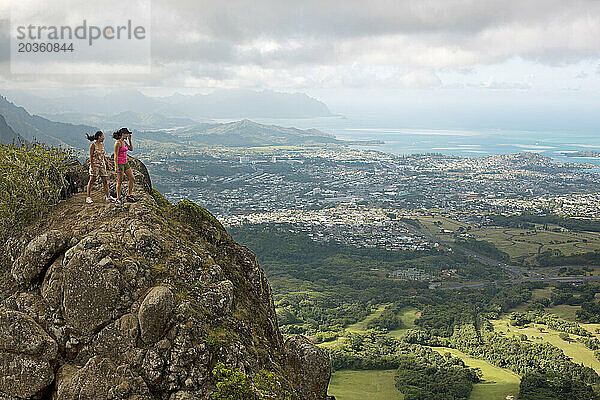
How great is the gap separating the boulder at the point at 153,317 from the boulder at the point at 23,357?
1.91 meters

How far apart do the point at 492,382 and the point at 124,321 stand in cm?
3914

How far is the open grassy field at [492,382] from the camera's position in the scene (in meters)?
35.6

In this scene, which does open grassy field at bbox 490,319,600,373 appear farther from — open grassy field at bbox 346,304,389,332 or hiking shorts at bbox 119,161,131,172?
hiking shorts at bbox 119,161,131,172

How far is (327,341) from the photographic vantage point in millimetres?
48156

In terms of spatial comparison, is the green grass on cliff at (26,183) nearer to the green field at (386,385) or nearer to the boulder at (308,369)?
the boulder at (308,369)

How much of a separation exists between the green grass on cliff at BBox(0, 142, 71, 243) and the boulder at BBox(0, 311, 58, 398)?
3.30 meters

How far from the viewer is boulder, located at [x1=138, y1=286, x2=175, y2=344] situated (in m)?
8.59

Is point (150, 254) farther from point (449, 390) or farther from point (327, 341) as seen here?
point (327, 341)

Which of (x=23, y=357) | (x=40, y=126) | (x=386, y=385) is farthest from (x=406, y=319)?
(x=40, y=126)

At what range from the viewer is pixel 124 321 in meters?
8.75

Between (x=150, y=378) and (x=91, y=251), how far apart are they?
294 cm

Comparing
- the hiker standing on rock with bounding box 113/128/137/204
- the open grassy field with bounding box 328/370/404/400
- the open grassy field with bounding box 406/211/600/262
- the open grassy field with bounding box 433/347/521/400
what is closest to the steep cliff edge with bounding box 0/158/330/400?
the hiker standing on rock with bounding box 113/128/137/204

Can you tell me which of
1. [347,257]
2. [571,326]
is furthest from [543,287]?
[347,257]

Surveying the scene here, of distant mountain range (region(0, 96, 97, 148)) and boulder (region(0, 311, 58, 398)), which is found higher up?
distant mountain range (region(0, 96, 97, 148))
